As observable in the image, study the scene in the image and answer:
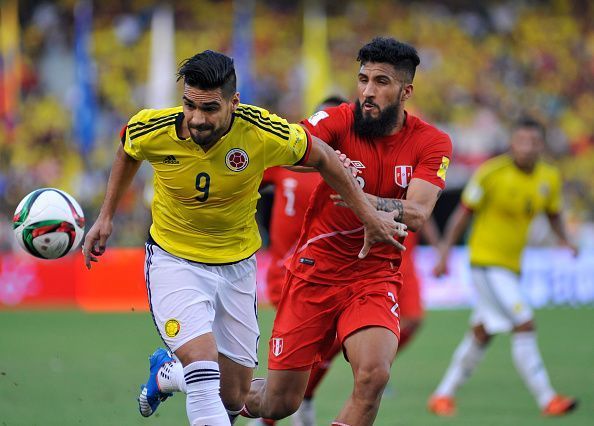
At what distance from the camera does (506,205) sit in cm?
1058

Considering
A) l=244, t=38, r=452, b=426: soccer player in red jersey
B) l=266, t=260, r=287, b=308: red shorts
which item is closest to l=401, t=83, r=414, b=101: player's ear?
l=244, t=38, r=452, b=426: soccer player in red jersey

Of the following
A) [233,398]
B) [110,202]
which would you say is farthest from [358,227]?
[110,202]

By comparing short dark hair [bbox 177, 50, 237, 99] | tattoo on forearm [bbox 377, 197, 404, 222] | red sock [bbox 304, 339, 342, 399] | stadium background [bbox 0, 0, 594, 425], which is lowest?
stadium background [bbox 0, 0, 594, 425]

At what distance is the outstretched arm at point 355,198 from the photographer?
5965 millimetres

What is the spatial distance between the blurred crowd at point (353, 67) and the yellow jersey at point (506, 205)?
13.9m

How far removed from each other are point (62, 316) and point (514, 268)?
9.59 metres

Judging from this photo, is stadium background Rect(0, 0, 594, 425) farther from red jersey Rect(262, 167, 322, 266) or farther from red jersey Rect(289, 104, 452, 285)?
red jersey Rect(289, 104, 452, 285)

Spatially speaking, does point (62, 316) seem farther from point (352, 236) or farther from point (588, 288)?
point (352, 236)

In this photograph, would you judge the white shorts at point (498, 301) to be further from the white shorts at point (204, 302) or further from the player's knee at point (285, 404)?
the white shorts at point (204, 302)

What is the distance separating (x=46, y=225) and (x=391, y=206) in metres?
2.12

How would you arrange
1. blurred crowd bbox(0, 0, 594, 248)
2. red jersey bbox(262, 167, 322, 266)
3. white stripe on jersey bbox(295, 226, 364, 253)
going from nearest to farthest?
1. white stripe on jersey bbox(295, 226, 364, 253)
2. red jersey bbox(262, 167, 322, 266)
3. blurred crowd bbox(0, 0, 594, 248)


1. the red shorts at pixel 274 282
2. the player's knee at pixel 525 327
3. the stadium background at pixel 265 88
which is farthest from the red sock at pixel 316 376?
the stadium background at pixel 265 88

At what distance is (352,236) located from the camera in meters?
6.47

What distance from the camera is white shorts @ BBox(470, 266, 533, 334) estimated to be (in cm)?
987
